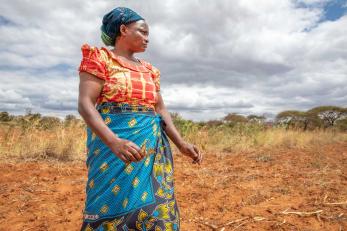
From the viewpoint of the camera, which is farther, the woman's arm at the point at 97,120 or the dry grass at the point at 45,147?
the dry grass at the point at 45,147

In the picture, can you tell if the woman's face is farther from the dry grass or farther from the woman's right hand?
the dry grass

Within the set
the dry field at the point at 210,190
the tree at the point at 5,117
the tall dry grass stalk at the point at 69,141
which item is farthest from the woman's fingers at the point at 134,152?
the tree at the point at 5,117

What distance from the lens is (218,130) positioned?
10.7m

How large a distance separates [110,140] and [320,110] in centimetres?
2973

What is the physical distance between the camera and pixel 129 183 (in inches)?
64.2

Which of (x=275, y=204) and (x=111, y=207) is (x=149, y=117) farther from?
(x=275, y=204)

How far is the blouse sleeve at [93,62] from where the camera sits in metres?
1.69

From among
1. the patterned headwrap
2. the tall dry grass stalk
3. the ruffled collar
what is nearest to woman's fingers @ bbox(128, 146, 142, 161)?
the ruffled collar

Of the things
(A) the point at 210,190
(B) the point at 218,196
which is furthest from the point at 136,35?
(A) the point at 210,190

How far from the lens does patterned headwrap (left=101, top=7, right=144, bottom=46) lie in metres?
1.88

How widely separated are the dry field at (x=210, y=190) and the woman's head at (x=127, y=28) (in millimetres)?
2057

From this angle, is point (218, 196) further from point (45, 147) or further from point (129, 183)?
point (45, 147)

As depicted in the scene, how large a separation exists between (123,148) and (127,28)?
Answer: 27.3 inches

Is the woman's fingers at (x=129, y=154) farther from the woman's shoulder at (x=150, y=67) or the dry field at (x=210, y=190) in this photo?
the dry field at (x=210, y=190)
